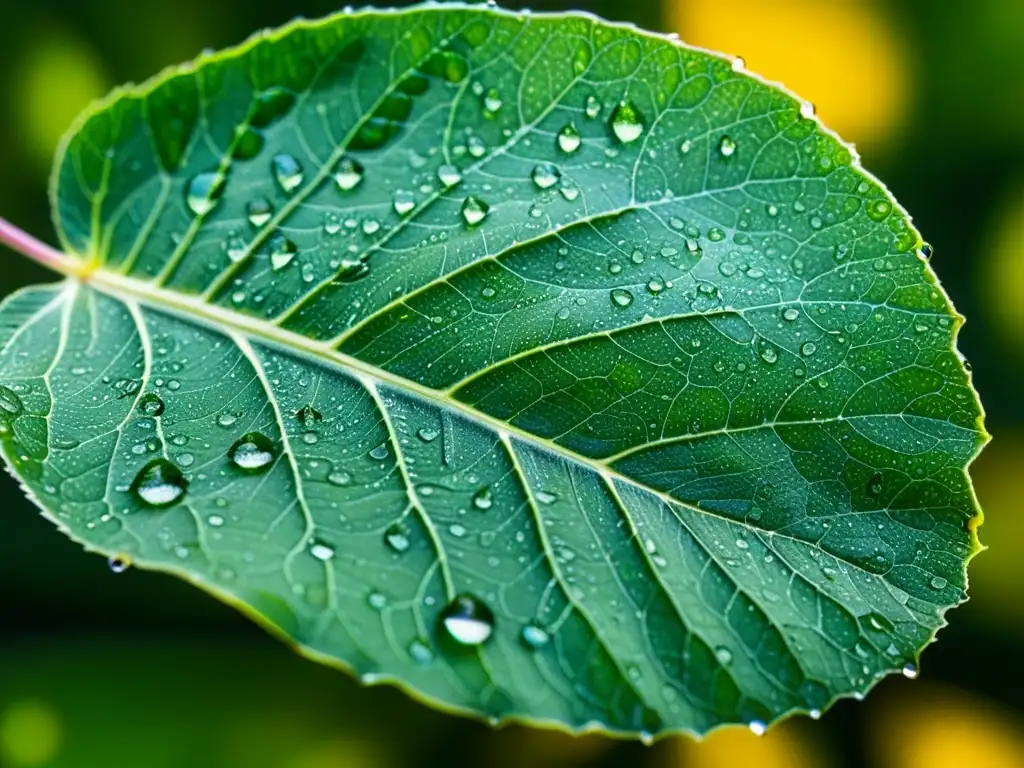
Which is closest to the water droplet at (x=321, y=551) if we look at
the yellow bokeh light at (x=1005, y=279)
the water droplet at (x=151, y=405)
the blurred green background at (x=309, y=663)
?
the water droplet at (x=151, y=405)

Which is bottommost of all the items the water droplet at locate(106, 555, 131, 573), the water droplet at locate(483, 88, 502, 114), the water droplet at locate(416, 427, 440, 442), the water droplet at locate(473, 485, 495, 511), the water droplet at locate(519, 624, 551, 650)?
the water droplet at locate(519, 624, 551, 650)

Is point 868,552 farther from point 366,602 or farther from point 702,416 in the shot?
point 366,602

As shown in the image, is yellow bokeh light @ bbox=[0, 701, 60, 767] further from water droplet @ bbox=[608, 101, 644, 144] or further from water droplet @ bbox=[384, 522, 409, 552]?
water droplet @ bbox=[608, 101, 644, 144]

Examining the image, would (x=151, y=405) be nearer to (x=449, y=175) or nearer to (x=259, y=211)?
(x=259, y=211)

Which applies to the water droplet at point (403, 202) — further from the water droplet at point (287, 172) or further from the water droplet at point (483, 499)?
the water droplet at point (483, 499)

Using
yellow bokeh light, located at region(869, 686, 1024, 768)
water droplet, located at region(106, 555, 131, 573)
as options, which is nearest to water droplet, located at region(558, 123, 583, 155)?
water droplet, located at region(106, 555, 131, 573)

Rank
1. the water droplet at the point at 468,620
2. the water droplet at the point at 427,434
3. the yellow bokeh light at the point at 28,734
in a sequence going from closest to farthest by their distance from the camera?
the water droplet at the point at 468,620
the water droplet at the point at 427,434
the yellow bokeh light at the point at 28,734
